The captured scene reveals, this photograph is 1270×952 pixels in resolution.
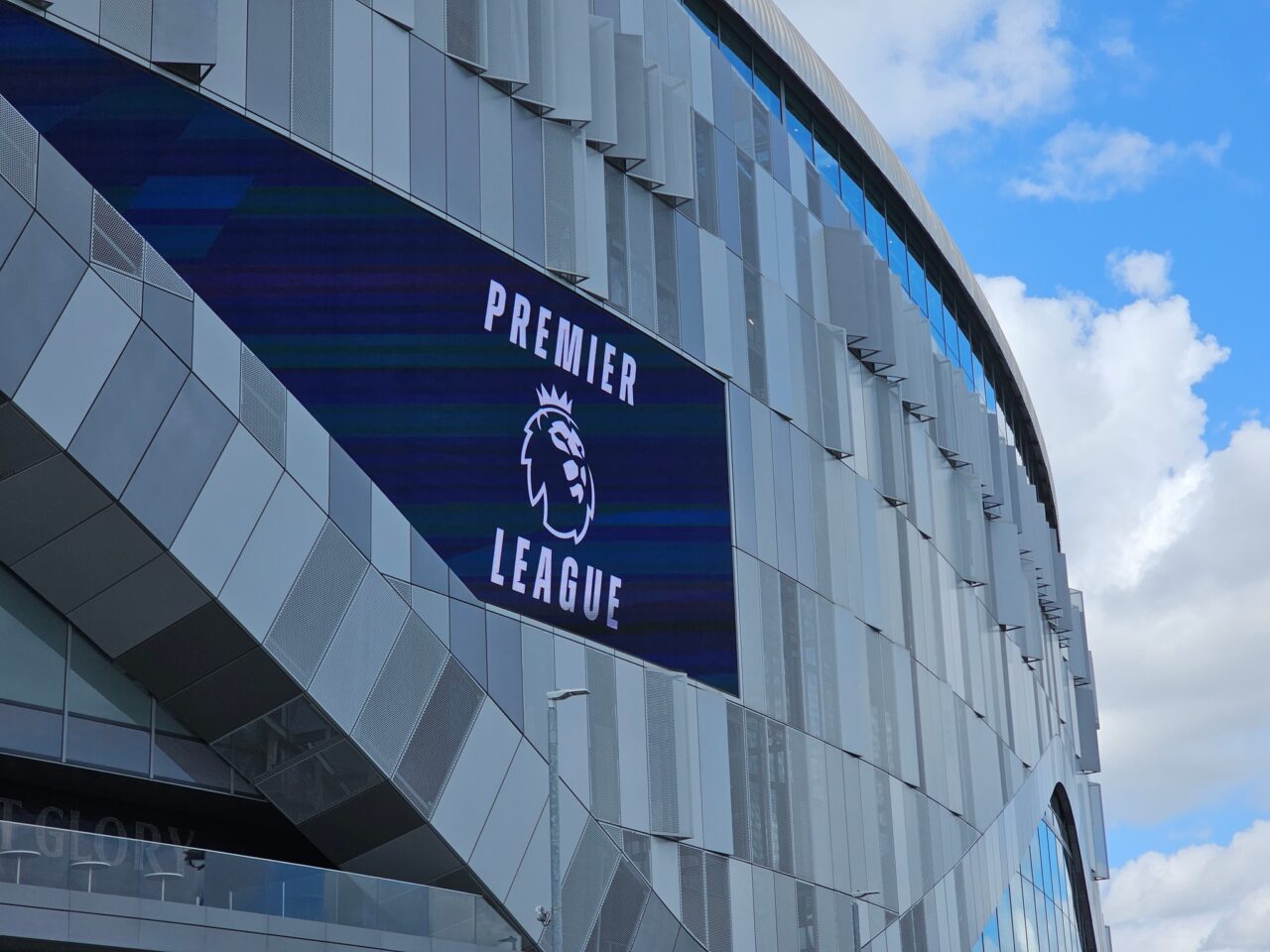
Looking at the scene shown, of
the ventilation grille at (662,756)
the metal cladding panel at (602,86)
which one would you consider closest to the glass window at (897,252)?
the metal cladding panel at (602,86)

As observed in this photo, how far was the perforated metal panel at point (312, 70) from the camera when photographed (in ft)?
97.4

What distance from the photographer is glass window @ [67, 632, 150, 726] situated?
83.2 ft

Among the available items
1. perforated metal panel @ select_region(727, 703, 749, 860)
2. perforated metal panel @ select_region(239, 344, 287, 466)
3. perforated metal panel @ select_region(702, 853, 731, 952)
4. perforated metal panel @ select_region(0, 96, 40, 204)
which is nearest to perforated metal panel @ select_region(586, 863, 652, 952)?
perforated metal panel @ select_region(702, 853, 731, 952)

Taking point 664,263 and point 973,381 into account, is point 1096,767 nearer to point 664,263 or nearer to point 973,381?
point 973,381

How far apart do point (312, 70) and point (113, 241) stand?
7685mm

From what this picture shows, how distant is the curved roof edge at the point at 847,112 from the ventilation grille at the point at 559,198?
34.2ft

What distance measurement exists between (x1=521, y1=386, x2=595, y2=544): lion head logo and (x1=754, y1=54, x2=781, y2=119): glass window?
14.8 m

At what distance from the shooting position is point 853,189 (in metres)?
52.4

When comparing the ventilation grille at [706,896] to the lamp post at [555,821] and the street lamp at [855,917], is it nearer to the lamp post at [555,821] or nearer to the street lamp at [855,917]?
the street lamp at [855,917]

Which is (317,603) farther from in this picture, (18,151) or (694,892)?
(694,892)

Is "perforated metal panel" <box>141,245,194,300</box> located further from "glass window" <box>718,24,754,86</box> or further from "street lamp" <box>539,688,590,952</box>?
"glass window" <box>718,24,754,86</box>

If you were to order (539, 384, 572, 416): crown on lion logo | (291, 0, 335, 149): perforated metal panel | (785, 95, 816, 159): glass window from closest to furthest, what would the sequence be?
1. (291, 0, 335, 149): perforated metal panel
2. (539, 384, 572, 416): crown on lion logo
3. (785, 95, 816, 159): glass window

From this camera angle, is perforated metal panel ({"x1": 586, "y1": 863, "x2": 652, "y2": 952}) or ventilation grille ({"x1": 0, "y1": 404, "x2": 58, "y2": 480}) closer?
ventilation grille ({"x1": 0, "y1": 404, "x2": 58, "y2": 480})

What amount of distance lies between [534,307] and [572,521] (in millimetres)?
4071
